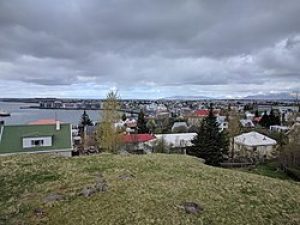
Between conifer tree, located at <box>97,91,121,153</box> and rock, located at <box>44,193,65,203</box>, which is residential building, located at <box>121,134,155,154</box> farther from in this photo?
rock, located at <box>44,193,65,203</box>

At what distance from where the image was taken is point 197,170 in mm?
11828

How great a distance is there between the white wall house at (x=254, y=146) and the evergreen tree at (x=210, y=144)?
5.37m

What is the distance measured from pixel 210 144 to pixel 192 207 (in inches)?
981

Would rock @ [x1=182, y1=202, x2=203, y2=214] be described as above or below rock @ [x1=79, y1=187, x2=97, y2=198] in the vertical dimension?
below

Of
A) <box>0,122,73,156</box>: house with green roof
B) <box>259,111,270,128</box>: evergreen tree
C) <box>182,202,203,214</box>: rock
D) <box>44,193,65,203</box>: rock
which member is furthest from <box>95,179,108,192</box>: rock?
<box>259,111,270,128</box>: evergreen tree

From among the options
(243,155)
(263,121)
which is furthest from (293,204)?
(263,121)

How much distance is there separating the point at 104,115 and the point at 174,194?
20.0 metres

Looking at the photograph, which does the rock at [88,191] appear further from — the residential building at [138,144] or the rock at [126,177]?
the residential building at [138,144]

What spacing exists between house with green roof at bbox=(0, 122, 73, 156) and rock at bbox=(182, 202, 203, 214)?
62.9 feet

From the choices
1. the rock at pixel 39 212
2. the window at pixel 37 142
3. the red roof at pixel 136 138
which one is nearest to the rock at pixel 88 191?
the rock at pixel 39 212

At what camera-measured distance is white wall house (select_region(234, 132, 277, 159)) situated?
124 feet

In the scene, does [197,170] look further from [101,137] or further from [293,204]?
[101,137]

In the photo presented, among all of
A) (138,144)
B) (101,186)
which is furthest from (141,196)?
(138,144)

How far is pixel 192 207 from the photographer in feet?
25.5
